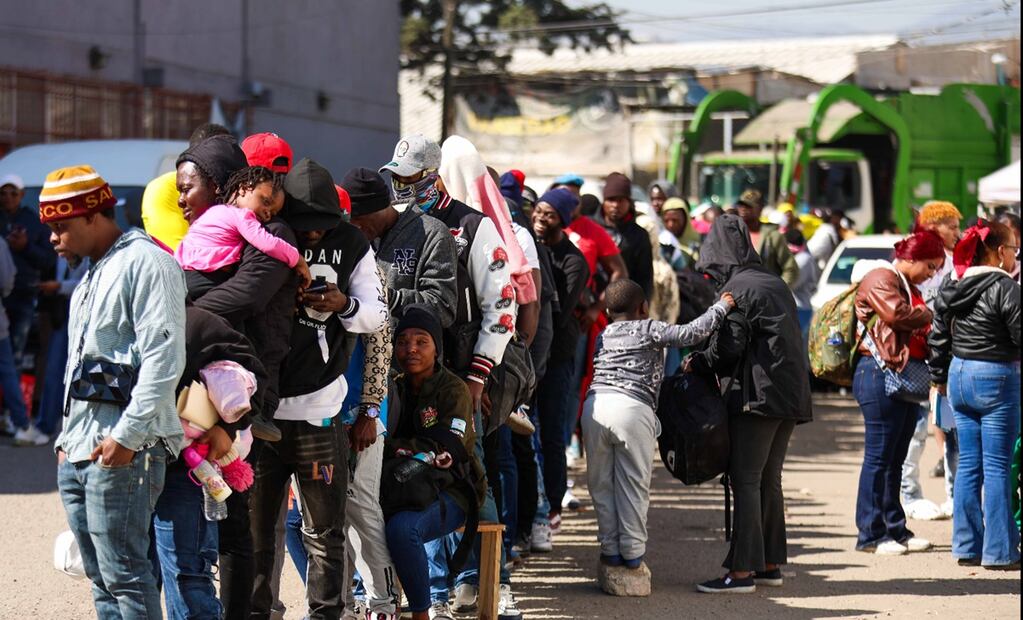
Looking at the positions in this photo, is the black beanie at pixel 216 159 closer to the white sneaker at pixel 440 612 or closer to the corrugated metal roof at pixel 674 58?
the white sneaker at pixel 440 612

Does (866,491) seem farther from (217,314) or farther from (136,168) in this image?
(136,168)

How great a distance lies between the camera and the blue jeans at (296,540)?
641 centimetres

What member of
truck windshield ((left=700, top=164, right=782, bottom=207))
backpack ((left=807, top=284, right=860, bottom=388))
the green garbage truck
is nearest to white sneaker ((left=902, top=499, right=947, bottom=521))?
backpack ((left=807, top=284, right=860, bottom=388))

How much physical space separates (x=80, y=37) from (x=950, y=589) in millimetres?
15773

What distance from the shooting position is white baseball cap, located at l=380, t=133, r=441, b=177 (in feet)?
22.1

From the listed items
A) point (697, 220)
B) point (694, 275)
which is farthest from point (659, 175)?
point (694, 275)

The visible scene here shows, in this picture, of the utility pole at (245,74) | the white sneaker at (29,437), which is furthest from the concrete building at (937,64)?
the white sneaker at (29,437)

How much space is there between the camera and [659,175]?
91.1ft

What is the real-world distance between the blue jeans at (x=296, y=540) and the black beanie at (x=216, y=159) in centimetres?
151

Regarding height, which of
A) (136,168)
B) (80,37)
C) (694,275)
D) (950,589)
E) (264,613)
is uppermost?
(80,37)

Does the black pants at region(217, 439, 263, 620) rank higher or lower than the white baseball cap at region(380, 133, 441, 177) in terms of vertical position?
lower

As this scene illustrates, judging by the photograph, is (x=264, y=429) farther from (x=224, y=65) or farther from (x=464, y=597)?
(x=224, y=65)

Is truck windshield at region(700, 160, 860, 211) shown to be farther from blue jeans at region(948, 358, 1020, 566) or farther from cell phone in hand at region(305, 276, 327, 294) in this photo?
cell phone in hand at region(305, 276, 327, 294)

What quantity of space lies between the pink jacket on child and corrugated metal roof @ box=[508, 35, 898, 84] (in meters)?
41.4
